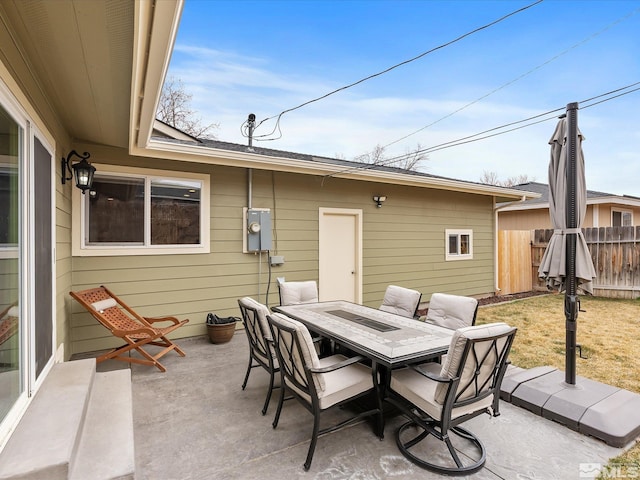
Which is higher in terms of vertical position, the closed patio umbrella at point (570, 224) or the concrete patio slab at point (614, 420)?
the closed patio umbrella at point (570, 224)

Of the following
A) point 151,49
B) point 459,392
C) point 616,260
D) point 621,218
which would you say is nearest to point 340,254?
point 459,392

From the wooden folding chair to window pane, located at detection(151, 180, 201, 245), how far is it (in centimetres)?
95

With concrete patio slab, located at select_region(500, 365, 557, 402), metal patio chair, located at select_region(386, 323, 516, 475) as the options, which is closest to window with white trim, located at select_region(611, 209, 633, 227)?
concrete patio slab, located at select_region(500, 365, 557, 402)

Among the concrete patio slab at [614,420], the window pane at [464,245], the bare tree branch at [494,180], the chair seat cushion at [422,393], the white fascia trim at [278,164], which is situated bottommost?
the concrete patio slab at [614,420]

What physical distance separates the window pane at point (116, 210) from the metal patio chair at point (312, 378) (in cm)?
307

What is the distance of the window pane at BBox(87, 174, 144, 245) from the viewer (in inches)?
169

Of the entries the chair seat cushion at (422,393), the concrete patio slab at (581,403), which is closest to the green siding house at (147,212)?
the chair seat cushion at (422,393)

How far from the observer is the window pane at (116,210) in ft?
14.1

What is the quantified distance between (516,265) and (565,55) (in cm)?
684

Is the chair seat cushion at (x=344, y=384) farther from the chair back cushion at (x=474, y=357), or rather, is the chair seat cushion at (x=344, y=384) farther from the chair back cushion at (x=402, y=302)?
the chair back cushion at (x=402, y=302)

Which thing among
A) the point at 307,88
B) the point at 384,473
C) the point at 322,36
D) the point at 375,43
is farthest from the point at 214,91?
the point at 384,473

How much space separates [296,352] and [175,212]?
3.34 meters

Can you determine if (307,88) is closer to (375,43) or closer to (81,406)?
(375,43)

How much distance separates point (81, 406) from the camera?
7.32ft
